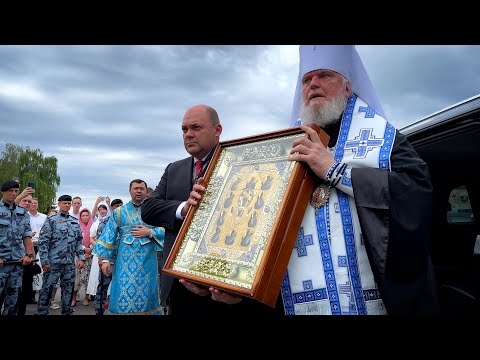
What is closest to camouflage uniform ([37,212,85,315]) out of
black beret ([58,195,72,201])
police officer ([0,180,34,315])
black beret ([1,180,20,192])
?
black beret ([58,195,72,201])

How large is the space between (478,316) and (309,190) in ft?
4.34

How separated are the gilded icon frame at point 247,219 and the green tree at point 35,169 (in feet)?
148

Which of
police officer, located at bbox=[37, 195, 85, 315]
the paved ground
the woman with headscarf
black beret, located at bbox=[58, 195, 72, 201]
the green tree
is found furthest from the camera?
the green tree

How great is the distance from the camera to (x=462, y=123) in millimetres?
2352

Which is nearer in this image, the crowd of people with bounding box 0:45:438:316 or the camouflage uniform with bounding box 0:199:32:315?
the crowd of people with bounding box 0:45:438:316

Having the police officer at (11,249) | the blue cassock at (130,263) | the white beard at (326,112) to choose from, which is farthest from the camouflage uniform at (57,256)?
the white beard at (326,112)

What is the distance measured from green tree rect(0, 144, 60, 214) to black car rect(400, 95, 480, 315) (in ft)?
147

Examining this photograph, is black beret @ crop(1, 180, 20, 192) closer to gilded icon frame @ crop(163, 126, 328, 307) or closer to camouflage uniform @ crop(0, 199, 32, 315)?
camouflage uniform @ crop(0, 199, 32, 315)

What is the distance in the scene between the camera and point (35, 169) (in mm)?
46562

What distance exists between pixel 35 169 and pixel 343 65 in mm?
50673

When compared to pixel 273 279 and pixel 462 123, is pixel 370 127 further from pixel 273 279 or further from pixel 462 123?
pixel 273 279

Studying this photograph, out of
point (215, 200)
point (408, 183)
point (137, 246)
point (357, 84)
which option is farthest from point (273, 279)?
point (137, 246)

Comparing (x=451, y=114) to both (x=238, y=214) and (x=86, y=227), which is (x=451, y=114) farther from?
(x=86, y=227)

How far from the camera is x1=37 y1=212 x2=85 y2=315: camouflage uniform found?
7.00 m
